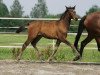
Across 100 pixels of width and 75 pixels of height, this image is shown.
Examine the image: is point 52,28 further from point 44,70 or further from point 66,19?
point 44,70

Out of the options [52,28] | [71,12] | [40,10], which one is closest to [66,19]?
[71,12]

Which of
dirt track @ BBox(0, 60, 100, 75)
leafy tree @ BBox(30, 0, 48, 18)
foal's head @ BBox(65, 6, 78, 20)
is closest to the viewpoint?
dirt track @ BBox(0, 60, 100, 75)

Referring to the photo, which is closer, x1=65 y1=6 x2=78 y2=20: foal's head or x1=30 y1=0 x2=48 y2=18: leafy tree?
x1=65 y1=6 x2=78 y2=20: foal's head

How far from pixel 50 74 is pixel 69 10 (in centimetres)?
324

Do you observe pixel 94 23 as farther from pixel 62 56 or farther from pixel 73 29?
pixel 73 29

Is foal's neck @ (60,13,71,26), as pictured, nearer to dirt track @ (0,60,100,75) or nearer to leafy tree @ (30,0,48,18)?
dirt track @ (0,60,100,75)

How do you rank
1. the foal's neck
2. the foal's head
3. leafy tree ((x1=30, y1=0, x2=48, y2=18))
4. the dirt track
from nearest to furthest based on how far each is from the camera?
the dirt track
the foal's head
the foal's neck
leafy tree ((x1=30, y1=0, x2=48, y2=18))

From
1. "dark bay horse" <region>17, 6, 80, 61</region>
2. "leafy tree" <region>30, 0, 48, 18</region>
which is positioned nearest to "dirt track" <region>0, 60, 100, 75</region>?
"dark bay horse" <region>17, 6, 80, 61</region>

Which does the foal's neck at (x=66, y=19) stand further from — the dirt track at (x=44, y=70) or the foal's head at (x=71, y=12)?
the dirt track at (x=44, y=70)

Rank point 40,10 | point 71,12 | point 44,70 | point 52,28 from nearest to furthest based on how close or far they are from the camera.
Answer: point 44,70 < point 71,12 < point 52,28 < point 40,10

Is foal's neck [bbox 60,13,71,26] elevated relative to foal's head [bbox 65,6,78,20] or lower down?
lower down

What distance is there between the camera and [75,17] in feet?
36.1

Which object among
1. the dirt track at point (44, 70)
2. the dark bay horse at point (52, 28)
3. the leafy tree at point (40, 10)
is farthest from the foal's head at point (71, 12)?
the leafy tree at point (40, 10)

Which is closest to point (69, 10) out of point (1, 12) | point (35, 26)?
point (35, 26)
